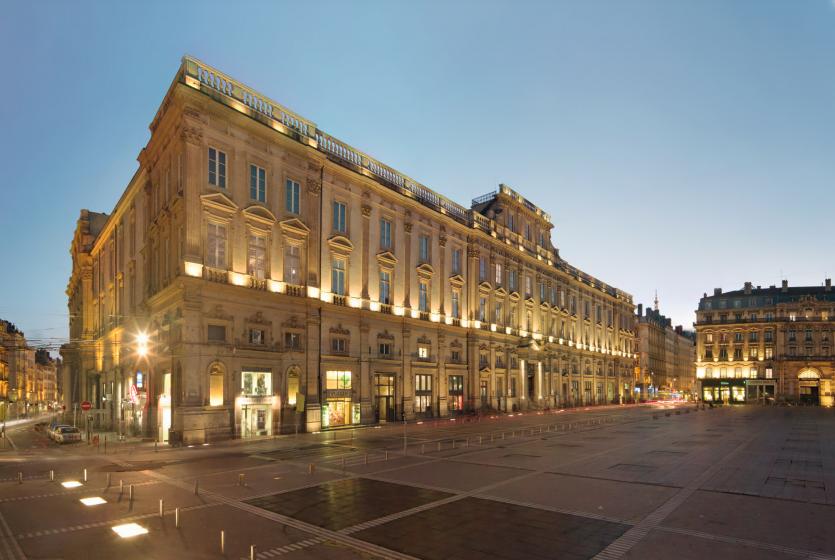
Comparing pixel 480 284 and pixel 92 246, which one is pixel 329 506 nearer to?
pixel 480 284

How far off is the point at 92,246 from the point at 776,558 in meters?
81.2

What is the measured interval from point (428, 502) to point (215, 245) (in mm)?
26105

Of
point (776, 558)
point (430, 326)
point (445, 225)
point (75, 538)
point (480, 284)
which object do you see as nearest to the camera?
point (776, 558)

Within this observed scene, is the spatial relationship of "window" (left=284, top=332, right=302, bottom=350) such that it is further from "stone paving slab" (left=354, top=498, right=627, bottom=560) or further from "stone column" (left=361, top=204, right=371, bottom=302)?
"stone paving slab" (left=354, top=498, right=627, bottom=560)

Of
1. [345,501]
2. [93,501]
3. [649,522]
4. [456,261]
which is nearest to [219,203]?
[93,501]

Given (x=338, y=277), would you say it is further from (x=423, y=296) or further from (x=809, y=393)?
(x=809, y=393)

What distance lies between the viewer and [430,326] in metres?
58.0

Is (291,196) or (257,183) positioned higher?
(257,183)

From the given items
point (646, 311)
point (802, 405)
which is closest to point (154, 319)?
point (802, 405)

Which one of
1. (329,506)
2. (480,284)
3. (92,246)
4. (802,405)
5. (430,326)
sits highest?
(92,246)

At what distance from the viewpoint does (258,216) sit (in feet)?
132

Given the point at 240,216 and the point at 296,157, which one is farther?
the point at 296,157

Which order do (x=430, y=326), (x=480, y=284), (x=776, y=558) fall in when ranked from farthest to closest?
1. (x=480, y=284)
2. (x=430, y=326)
3. (x=776, y=558)

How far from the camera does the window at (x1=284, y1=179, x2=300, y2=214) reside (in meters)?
43.3
